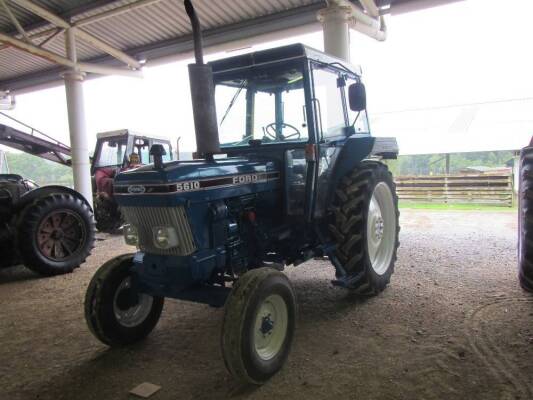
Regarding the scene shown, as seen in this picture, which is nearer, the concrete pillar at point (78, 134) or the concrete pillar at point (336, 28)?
the concrete pillar at point (336, 28)

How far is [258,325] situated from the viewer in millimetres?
2555

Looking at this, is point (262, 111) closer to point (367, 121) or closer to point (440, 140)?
point (367, 121)

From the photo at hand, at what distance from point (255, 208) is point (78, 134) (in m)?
7.93

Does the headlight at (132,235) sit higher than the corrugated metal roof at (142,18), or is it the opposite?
the corrugated metal roof at (142,18)

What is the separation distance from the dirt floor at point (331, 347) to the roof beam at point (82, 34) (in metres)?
5.46

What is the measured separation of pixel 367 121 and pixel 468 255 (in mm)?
2367

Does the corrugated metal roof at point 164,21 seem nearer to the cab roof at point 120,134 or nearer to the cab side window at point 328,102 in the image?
the cab roof at point 120,134

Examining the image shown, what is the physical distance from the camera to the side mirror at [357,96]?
351cm

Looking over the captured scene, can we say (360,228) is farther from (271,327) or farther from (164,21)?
(164,21)

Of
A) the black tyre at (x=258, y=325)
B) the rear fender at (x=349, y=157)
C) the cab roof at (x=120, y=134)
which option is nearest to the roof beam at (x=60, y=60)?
the cab roof at (x=120, y=134)

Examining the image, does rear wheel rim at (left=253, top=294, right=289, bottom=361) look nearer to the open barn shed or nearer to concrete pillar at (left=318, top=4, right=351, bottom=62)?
the open barn shed

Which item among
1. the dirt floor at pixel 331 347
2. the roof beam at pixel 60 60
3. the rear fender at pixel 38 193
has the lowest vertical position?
the dirt floor at pixel 331 347

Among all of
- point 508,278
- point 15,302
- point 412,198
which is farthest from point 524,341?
point 412,198

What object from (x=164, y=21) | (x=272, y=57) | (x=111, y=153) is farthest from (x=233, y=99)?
(x=111, y=153)
